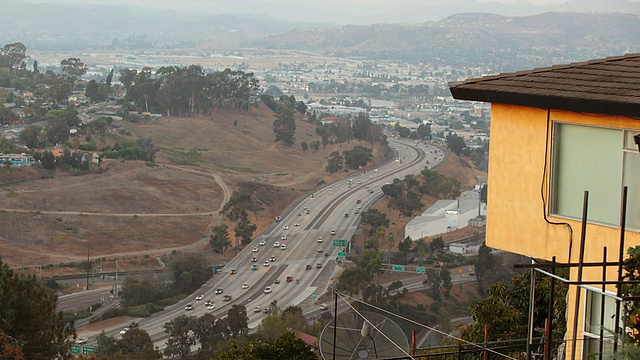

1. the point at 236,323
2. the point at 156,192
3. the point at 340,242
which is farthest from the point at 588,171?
the point at 156,192

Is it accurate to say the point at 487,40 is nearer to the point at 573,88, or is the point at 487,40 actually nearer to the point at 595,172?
the point at 573,88

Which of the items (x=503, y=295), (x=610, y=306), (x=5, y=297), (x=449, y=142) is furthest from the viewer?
(x=449, y=142)

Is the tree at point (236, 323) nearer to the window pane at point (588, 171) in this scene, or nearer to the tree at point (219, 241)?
the tree at point (219, 241)

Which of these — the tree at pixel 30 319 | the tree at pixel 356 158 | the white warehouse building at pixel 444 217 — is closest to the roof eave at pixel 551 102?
the tree at pixel 30 319

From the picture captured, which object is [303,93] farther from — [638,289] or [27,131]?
[638,289]

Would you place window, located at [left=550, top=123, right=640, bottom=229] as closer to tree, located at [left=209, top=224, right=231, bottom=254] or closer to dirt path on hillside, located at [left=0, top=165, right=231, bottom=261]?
dirt path on hillside, located at [left=0, top=165, right=231, bottom=261]

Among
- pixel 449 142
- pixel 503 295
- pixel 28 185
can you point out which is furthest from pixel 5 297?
pixel 449 142
